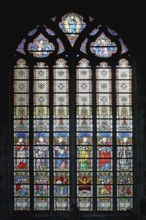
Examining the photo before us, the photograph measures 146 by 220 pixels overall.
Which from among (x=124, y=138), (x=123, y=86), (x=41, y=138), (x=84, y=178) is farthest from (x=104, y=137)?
(x=41, y=138)

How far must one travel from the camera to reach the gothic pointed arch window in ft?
56.1

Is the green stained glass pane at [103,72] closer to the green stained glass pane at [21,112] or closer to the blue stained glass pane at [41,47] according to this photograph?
the blue stained glass pane at [41,47]

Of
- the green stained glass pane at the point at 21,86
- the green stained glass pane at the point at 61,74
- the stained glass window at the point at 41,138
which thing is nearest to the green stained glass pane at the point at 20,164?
the stained glass window at the point at 41,138

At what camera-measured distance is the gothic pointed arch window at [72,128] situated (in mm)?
17109

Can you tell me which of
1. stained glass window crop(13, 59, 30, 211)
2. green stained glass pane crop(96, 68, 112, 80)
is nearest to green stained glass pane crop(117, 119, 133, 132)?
green stained glass pane crop(96, 68, 112, 80)

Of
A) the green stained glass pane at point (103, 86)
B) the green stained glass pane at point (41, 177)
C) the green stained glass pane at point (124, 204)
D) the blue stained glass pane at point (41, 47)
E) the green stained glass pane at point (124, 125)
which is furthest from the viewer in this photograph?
the blue stained glass pane at point (41, 47)

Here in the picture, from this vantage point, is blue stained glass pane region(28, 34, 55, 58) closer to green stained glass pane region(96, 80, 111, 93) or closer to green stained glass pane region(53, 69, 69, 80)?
green stained glass pane region(53, 69, 69, 80)

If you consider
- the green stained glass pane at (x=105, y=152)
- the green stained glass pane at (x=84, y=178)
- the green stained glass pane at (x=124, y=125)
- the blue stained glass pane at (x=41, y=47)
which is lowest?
the green stained glass pane at (x=84, y=178)

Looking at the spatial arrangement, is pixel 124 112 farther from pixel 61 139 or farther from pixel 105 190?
pixel 105 190

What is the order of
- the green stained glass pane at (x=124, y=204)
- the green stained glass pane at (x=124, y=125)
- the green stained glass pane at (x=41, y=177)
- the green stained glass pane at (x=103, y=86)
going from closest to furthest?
the green stained glass pane at (x=124, y=204) < the green stained glass pane at (x=41, y=177) < the green stained glass pane at (x=124, y=125) < the green stained glass pane at (x=103, y=86)

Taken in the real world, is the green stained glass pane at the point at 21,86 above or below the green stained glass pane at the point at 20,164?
above

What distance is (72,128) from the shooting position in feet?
56.5

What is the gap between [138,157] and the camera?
1692 centimetres

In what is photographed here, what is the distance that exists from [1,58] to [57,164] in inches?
119
